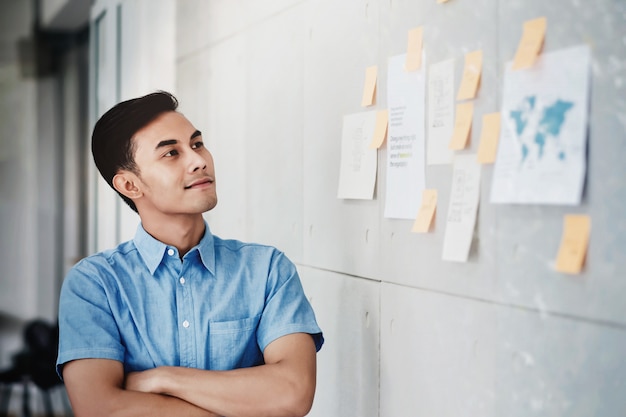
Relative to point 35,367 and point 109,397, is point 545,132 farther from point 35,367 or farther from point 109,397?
point 35,367

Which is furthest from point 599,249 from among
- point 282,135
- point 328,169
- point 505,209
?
point 282,135

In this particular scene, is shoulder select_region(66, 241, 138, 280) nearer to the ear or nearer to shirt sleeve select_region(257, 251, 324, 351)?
the ear

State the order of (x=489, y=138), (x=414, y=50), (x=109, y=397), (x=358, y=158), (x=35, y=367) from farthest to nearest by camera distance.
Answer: (x=35, y=367), (x=358, y=158), (x=414, y=50), (x=109, y=397), (x=489, y=138)

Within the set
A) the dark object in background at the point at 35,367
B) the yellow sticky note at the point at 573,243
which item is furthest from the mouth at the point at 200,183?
the dark object in background at the point at 35,367

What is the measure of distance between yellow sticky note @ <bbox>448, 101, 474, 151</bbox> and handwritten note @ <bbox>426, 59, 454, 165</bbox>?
3cm

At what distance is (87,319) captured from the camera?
155cm

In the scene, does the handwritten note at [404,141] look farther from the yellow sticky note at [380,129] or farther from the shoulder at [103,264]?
the shoulder at [103,264]

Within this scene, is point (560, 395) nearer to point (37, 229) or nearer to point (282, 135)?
point (282, 135)

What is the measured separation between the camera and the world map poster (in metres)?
1.16

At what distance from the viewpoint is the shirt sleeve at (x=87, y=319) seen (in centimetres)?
153

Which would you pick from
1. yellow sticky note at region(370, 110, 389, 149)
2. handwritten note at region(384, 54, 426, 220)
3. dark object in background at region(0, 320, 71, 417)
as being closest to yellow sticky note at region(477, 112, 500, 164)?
handwritten note at region(384, 54, 426, 220)

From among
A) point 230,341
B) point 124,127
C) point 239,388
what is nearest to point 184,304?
point 230,341

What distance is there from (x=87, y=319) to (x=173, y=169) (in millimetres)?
404

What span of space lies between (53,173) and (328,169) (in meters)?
1.64
